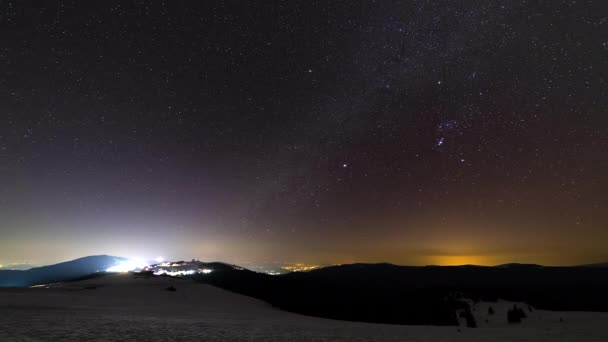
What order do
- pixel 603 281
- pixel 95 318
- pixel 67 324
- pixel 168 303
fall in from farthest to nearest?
pixel 603 281 < pixel 168 303 < pixel 95 318 < pixel 67 324

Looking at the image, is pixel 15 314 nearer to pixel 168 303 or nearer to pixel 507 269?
pixel 168 303

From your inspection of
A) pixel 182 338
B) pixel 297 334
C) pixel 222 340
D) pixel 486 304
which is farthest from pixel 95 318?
pixel 486 304

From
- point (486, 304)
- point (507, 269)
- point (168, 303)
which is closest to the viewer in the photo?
point (168, 303)

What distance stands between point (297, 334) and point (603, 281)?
181997 mm

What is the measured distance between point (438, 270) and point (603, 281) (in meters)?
66.3

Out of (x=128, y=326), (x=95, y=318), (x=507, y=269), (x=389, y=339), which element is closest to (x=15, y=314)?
(x=95, y=318)

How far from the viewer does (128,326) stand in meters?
16.9

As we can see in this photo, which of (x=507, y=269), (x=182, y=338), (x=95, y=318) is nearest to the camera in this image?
(x=182, y=338)

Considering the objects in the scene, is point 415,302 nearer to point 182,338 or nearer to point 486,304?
point 486,304

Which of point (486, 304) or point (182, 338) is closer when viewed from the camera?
point (182, 338)

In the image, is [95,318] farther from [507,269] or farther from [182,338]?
[507,269]

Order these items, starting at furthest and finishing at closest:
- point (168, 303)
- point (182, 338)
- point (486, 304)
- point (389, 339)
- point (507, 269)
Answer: point (507, 269)
point (486, 304)
point (168, 303)
point (389, 339)
point (182, 338)

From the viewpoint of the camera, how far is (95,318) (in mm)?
18812

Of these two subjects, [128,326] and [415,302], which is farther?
[415,302]
